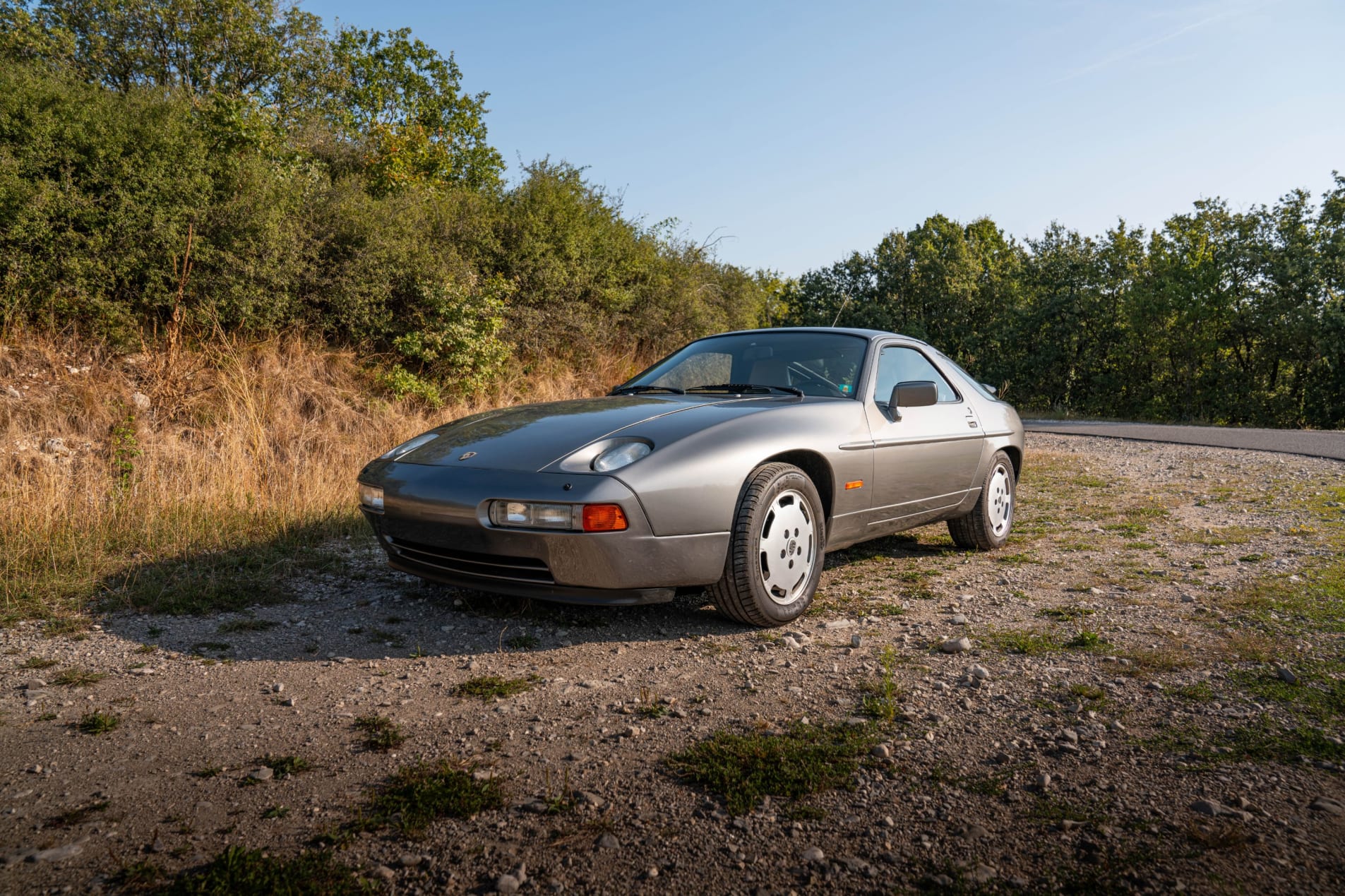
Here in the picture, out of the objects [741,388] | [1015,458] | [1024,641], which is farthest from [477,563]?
[1015,458]

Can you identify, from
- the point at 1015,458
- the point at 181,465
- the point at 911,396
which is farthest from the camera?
the point at 181,465

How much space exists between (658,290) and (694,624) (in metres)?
12.8

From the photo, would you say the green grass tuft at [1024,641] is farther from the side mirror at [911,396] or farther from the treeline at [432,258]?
the treeline at [432,258]

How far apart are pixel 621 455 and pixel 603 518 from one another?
32 centimetres

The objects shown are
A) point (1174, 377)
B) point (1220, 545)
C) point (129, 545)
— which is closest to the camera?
point (129, 545)

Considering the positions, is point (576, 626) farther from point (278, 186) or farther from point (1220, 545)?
point (278, 186)

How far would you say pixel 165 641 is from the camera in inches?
145

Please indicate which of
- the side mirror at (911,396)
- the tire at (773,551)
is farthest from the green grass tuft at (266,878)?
the side mirror at (911,396)

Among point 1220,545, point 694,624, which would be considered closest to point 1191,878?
point 694,624

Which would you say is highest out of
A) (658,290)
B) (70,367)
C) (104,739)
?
(658,290)

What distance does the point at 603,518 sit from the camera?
3.37 metres

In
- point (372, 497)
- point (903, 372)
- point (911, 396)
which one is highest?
point (903, 372)

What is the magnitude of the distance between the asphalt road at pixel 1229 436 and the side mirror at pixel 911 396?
9.68 meters

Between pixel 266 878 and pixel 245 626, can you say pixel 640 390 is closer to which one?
pixel 245 626
